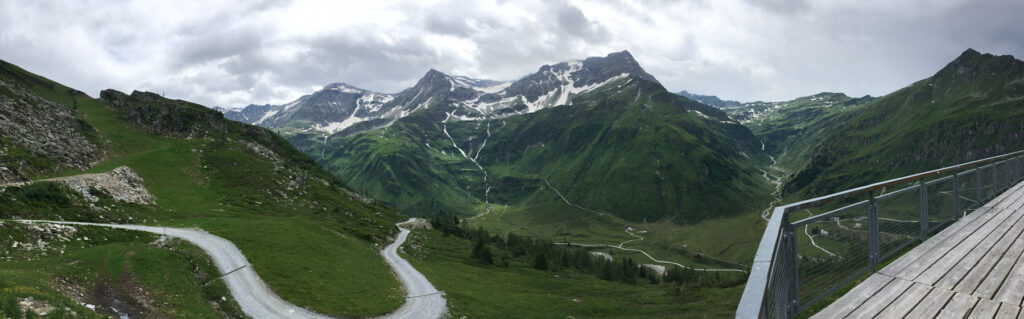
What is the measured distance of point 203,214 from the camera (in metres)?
65.5

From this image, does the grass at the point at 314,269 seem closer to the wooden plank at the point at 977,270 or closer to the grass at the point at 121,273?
the grass at the point at 121,273

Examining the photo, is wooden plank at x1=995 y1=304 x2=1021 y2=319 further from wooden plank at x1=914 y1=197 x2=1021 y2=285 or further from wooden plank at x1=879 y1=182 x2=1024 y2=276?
wooden plank at x1=879 y1=182 x2=1024 y2=276

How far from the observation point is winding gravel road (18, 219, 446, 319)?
35.2 m

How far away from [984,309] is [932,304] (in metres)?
0.64

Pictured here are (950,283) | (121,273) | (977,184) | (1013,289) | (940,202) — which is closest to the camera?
(1013,289)

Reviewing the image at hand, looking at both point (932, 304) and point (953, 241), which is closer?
point (932, 304)

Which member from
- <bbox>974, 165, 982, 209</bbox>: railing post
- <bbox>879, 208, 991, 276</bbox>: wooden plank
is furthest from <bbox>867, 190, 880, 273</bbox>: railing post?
<bbox>974, 165, 982, 209</bbox>: railing post

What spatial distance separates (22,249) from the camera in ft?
107

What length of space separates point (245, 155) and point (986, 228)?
132477 millimetres

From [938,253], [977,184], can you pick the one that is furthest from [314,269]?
[977,184]

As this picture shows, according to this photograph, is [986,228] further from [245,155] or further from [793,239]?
[245,155]

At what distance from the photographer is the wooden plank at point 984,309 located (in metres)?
6.79

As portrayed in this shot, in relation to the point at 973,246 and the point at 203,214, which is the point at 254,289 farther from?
the point at 973,246

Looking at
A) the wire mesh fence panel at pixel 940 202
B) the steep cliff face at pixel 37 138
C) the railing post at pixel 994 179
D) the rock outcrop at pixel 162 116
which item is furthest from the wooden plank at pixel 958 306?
the rock outcrop at pixel 162 116
